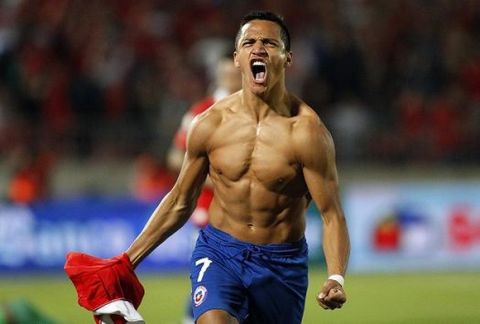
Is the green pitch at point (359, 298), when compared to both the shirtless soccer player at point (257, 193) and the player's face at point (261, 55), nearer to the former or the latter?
the shirtless soccer player at point (257, 193)

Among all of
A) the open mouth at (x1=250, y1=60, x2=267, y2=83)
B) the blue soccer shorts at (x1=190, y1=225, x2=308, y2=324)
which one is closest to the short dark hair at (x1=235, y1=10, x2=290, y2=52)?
the open mouth at (x1=250, y1=60, x2=267, y2=83)

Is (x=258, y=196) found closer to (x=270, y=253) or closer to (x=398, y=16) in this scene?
(x=270, y=253)

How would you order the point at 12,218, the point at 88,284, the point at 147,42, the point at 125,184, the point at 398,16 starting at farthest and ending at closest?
1. the point at 398,16
2. the point at 147,42
3. the point at 125,184
4. the point at 12,218
5. the point at 88,284

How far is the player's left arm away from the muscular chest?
93 mm

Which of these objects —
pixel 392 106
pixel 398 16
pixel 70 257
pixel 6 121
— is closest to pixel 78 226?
pixel 6 121

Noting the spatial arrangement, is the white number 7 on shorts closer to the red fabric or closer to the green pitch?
the red fabric

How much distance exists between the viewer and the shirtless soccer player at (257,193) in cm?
614

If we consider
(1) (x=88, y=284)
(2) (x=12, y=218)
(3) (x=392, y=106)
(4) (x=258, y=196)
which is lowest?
(1) (x=88, y=284)

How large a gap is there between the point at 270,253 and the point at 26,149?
1036cm

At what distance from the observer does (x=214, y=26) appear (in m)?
18.2

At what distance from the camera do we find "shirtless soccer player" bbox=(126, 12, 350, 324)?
20.1 ft

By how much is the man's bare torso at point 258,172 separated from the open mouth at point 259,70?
0.84 ft

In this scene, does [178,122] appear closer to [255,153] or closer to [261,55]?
[255,153]

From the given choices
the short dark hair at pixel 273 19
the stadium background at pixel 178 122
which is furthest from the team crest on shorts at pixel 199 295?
the stadium background at pixel 178 122
